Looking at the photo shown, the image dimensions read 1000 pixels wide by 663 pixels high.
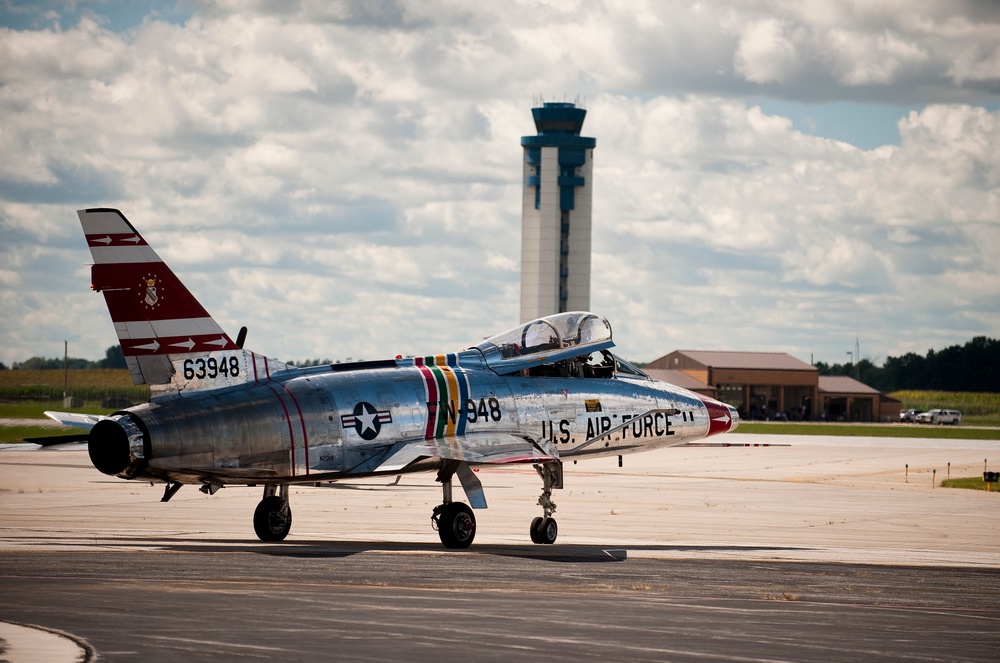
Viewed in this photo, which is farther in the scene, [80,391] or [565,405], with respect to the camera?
[80,391]

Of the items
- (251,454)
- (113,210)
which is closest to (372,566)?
(251,454)

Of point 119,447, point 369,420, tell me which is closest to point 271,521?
point 369,420

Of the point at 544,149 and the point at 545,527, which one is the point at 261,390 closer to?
the point at 545,527

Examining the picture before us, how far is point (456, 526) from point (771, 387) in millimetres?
113932

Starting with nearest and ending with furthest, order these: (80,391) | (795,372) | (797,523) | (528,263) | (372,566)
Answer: (372,566) → (797,523) → (80,391) → (795,372) → (528,263)

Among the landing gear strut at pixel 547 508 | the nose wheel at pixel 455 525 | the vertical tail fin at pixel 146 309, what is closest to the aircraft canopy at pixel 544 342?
the landing gear strut at pixel 547 508

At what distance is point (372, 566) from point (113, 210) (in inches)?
280

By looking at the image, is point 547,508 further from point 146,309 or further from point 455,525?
point 146,309

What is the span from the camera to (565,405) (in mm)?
25766

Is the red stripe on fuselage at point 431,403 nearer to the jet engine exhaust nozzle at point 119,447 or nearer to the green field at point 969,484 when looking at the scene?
the jet engine exhaust nozzle at point 119,447

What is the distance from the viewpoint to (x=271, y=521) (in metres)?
24.1

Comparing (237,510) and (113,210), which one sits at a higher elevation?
(113,210)

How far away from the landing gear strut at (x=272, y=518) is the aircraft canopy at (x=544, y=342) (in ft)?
15.1

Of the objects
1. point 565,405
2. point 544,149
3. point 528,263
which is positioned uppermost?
point 544,149
